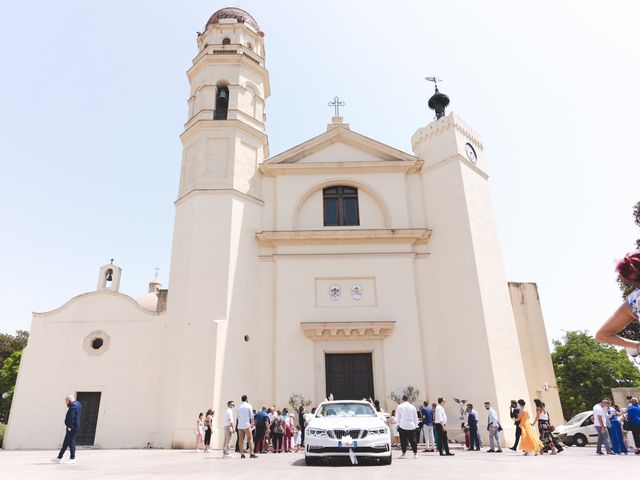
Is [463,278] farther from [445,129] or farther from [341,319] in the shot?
[445,129]

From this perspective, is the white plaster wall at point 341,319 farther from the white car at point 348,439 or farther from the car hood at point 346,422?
the white car at point 348,439

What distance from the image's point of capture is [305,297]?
18906mm

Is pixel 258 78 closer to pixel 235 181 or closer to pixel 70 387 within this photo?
pixel 235 181

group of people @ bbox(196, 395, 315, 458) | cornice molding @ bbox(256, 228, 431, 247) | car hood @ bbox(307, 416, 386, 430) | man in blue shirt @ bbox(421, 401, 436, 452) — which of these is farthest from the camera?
cornice molding @ bbox(256, 228, 431, 247)

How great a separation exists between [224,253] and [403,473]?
12.8 m

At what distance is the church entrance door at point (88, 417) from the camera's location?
57.5ft

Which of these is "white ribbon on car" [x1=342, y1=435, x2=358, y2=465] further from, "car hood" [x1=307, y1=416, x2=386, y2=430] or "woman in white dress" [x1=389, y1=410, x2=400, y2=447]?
"woman in white dress" [x1=389, y1=410, x2=400, y2=447]

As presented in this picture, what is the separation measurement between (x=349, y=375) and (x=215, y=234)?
26.5 ft

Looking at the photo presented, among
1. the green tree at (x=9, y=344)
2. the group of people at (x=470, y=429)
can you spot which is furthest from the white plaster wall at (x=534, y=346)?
the green tree at (x=9, y=344)

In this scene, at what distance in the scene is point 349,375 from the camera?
1811 centimetres

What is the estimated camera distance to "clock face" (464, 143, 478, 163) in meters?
21.7

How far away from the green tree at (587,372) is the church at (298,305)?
26.0m

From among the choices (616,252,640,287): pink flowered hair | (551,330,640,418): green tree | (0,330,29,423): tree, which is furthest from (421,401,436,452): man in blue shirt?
(0,330,29,423): tree

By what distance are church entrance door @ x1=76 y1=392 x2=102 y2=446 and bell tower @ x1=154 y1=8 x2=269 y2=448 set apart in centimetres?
304
